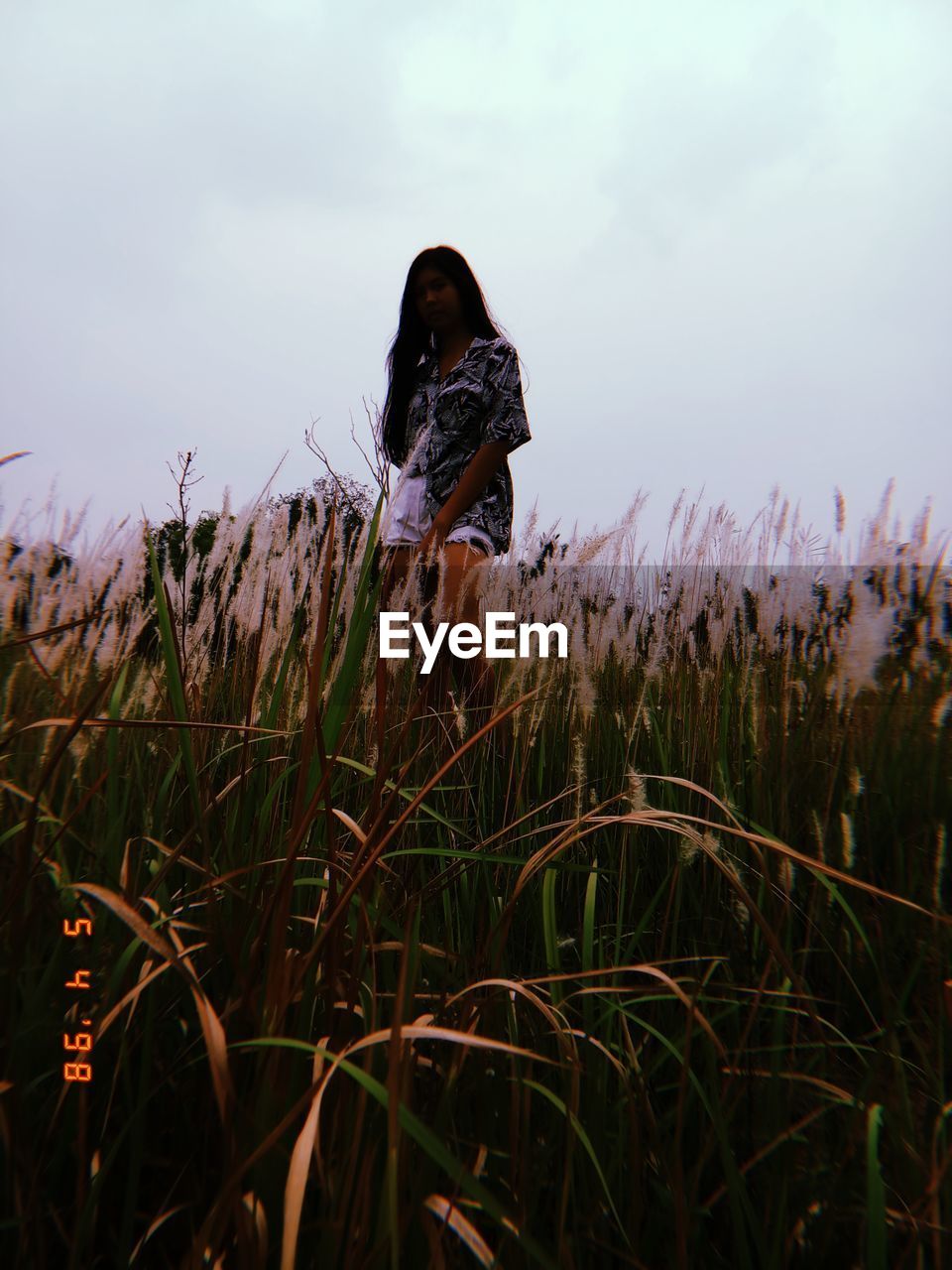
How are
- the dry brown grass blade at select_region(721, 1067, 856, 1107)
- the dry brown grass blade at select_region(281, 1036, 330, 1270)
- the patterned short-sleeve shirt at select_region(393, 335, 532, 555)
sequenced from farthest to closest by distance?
the patterned short-sleeve shirt at select_region(393, 335, 532, 555) → the dry brown grass blade at select_region(721, 1067, 856, 1107) → the dry brown grass blade at select_region(281, 1036, 330, 1270)

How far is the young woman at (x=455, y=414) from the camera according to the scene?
2.29m

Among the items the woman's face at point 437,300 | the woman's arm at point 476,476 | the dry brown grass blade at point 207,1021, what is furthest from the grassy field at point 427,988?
the woman's face at point 437,300

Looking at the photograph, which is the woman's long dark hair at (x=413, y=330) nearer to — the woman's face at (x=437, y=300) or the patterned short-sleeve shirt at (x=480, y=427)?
the woman's face at (x=437, y=300)

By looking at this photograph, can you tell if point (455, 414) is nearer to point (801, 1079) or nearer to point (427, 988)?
point (427, 988)

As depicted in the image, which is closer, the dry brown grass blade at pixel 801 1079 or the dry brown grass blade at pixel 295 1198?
the dry brown grass blade at pixel 295 1198

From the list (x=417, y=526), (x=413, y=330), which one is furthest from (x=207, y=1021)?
(x=413, y=330)

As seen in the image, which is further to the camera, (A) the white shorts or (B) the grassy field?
(A) the white shorts

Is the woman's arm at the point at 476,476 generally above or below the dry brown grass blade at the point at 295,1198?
above

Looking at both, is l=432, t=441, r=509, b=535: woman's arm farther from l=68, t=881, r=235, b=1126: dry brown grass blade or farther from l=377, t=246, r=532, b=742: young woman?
l=68, t=881, r=235, b=1126: dry brown grass blade

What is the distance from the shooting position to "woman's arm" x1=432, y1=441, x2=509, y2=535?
225 centimetres

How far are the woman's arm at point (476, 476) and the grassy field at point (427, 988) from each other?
31.5 inches

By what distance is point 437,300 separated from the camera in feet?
8.48

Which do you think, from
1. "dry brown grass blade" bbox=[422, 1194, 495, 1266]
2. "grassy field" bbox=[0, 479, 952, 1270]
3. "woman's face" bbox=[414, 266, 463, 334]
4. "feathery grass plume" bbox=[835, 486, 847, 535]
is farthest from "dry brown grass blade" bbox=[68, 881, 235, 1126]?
"woman's face" bbox=[414, 266, 463, 334]

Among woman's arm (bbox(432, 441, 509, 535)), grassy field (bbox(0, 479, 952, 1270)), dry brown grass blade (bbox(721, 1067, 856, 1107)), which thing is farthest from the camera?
woman's arm (bbox(432, 441, 509, 535))
